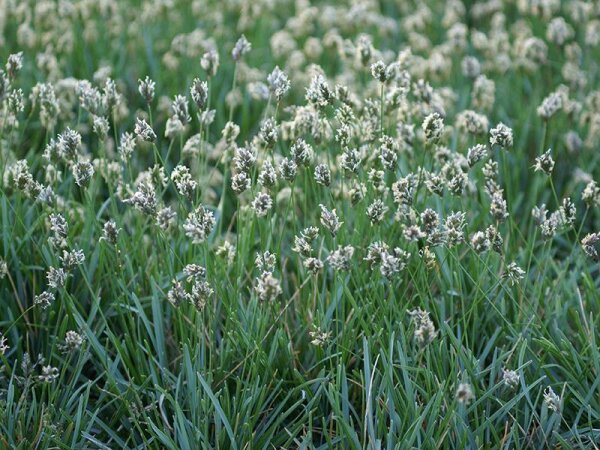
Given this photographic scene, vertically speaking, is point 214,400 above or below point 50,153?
below

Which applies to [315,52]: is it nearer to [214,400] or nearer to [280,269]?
[280,269]

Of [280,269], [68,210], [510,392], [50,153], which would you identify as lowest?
[510,392]

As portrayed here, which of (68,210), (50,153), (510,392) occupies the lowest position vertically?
(510,392)

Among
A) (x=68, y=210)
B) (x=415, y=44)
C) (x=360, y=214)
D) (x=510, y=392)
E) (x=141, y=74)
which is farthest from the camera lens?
(x=415, y=44)

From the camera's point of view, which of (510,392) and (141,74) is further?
(141,74)

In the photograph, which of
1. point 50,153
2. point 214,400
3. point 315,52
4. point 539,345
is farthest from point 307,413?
point 315,52

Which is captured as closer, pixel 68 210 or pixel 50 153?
pixel 50 153

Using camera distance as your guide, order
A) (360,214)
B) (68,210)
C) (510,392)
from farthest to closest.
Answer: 1. (68,210)
2. (360,214)
3. (510,392)

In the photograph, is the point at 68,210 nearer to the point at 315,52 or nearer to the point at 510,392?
the point at 510,392

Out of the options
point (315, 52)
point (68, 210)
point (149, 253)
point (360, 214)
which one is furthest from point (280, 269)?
point (315, 52)
